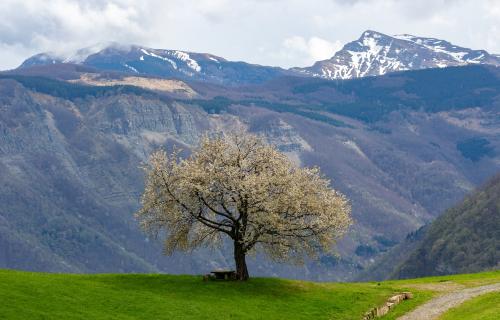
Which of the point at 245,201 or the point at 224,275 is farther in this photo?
the point at 224,275

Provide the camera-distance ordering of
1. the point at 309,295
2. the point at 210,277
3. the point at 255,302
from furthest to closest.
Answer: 1. the point at 210,277
2. the point at 309,295
3. the point at 255,302

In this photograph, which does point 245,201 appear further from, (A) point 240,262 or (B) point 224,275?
(B) point 224,275

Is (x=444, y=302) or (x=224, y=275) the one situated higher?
(x=224, y=275)

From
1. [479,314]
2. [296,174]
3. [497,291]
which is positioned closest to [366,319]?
[479,314]

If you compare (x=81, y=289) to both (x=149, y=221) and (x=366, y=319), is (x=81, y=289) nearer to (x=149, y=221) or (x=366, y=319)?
(x=149, y=221)

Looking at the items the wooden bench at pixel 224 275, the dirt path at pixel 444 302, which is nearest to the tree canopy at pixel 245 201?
the wooden bench at pixel 224 275

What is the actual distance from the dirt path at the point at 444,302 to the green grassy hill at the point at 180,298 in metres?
1.54

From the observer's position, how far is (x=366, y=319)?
57094mm

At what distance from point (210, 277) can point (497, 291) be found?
27906 millimetres

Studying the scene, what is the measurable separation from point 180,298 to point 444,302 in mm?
23877

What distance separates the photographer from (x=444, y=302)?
2415 inches

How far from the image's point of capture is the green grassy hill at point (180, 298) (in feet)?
165

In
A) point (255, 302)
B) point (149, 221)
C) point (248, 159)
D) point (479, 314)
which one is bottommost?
point (479, 314)

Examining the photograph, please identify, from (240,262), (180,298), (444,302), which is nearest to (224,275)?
(240,262)
